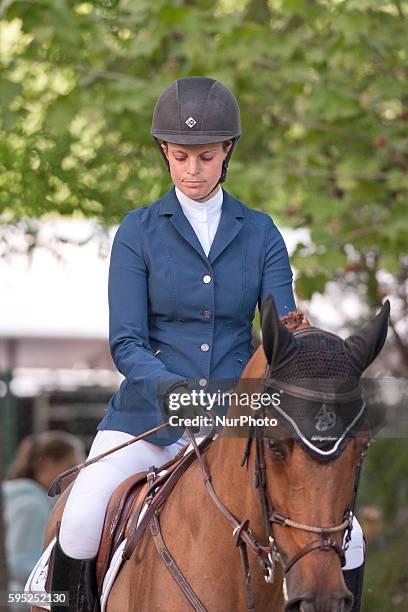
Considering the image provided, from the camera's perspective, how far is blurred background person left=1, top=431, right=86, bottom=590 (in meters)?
9.87

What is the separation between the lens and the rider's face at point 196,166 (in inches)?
168

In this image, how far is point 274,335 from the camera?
3.32 m

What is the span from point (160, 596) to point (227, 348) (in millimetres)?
920

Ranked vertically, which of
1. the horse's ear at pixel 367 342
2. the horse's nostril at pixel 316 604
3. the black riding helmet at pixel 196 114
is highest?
the black riding helmet at pixel 196 114

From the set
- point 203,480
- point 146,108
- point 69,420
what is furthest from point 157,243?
point 69,420

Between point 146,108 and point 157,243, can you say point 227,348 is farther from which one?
point 146,108

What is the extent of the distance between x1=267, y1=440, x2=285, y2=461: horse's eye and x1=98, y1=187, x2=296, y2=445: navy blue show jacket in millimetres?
797

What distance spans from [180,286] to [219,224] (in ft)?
1.02

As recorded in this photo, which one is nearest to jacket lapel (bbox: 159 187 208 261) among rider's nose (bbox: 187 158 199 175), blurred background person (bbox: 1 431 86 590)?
rider's nose (bbox: 187 158 199 175)

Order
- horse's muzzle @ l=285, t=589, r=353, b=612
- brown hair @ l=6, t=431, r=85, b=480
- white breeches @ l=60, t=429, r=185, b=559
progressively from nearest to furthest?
horse's muzzle @ l=285, t=589, r=353, b=612 < white breeches @ l=60, t=429, r=185, b=559 < brown hair @ l=6, t=431, r=85, b=480

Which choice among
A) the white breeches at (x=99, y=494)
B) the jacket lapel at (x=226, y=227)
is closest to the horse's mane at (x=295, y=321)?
the jacket lapel at (x=226, y=227)

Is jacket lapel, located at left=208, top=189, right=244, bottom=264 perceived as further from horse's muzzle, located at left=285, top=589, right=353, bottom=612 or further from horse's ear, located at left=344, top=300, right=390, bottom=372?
horse's muzzle, located at left=285, top=589, right=353, bottom=612

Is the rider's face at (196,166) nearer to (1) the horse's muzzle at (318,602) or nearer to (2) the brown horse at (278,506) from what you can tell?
(2) the brown horse at (278,506)

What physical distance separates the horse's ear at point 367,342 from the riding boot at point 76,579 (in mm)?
1496
